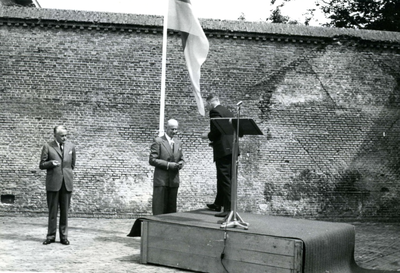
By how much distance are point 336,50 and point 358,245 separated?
18.5ft

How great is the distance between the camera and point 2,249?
7.55 meters

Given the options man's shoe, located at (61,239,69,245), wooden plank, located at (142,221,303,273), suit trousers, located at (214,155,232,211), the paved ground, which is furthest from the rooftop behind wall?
wooden plank, located at (142,221,303,273)

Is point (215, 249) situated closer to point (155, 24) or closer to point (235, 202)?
point (235, 202)

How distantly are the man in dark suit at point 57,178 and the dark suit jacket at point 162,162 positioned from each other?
1.37 m

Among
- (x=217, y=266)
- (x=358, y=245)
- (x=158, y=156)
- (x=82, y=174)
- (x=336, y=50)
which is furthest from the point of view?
(x=336, y=50)

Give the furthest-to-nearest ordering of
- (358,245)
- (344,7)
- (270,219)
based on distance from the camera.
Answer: (344,7), (358,245), (270,219)

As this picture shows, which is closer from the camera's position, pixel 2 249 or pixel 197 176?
pixel 2 249

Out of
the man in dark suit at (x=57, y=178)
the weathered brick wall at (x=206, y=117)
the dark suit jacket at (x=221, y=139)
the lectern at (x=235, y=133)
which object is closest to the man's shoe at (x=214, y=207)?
the dark suit jacket at (x=221, y=139)

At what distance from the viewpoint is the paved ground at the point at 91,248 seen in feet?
21.4

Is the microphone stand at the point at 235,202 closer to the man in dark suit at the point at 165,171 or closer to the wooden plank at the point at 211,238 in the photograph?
the wooden plank at the point at 211,238

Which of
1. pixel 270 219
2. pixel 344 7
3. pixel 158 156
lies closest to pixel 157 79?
pixel 158 156

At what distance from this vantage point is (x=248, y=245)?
605cm

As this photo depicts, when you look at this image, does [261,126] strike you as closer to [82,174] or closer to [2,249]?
[82,174]

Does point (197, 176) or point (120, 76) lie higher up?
point (120, 76)
